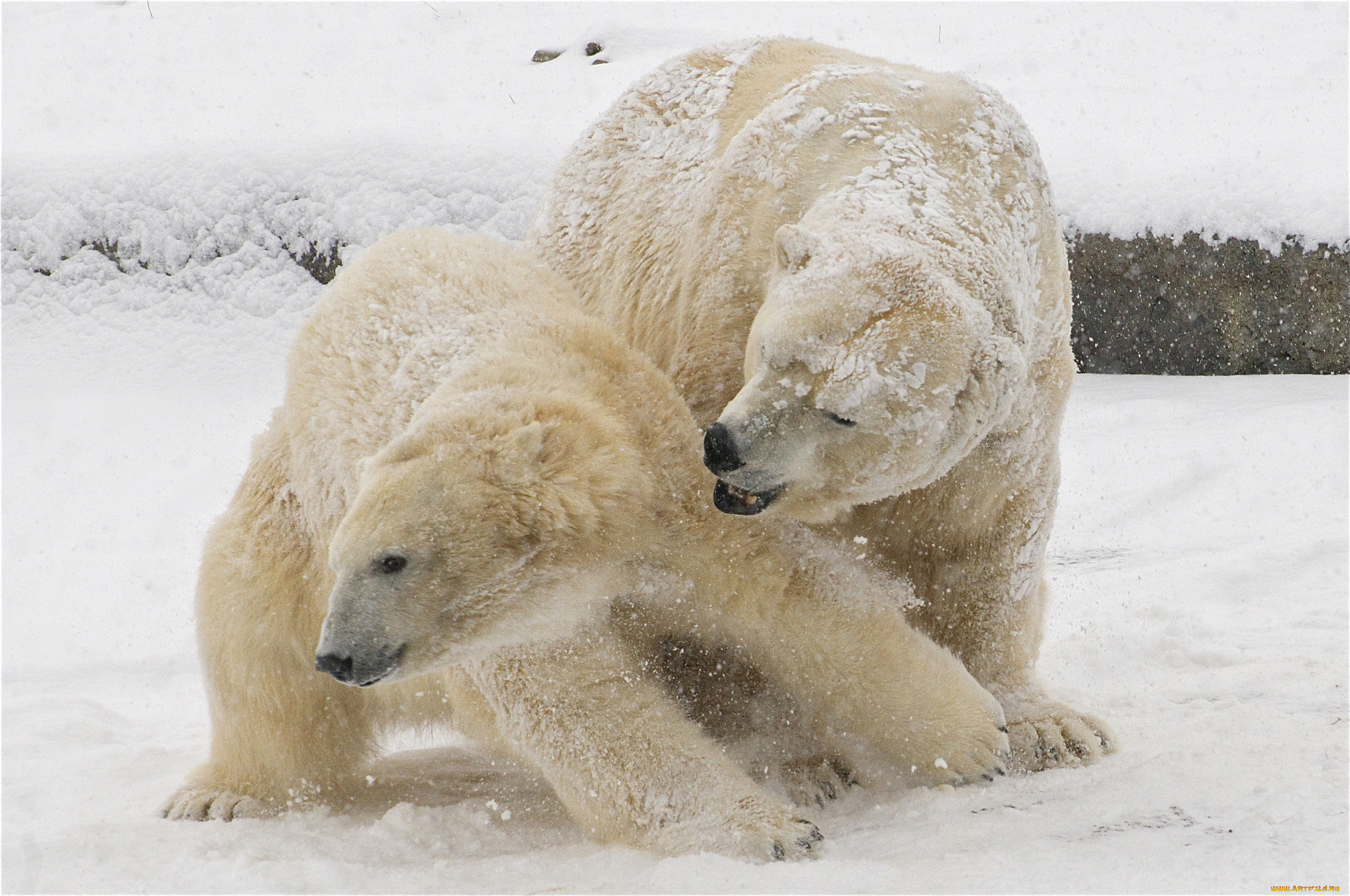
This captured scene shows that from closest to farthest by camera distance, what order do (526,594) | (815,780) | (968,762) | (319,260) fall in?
1. (526,594)
2. (968,762)
3. (815,780)
4. (319,260)

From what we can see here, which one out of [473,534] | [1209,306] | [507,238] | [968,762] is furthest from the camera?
[507,238]

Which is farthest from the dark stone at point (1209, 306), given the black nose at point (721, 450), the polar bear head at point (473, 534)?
the polar bear head at point (473, 534)

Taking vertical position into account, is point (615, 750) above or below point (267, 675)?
above

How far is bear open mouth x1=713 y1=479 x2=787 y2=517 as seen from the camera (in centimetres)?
283

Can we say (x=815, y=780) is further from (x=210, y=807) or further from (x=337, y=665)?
(x=210, y=807)

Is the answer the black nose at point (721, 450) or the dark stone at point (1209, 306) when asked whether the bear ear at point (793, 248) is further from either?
the dark stone at point (1209, 306)

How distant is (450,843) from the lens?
3.21 meters

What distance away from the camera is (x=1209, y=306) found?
7.32 m

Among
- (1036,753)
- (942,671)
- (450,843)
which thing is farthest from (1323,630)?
(450,843)

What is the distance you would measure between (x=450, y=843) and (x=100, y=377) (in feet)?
20.0

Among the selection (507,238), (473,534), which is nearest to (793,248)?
(473,534)

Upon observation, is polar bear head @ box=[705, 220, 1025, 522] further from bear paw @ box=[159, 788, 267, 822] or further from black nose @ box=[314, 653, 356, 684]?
bear paw @ box=[159, 788, 267, 822]

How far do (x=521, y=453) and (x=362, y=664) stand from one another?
0.52 metres

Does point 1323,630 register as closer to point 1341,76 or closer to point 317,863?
point 317,863
